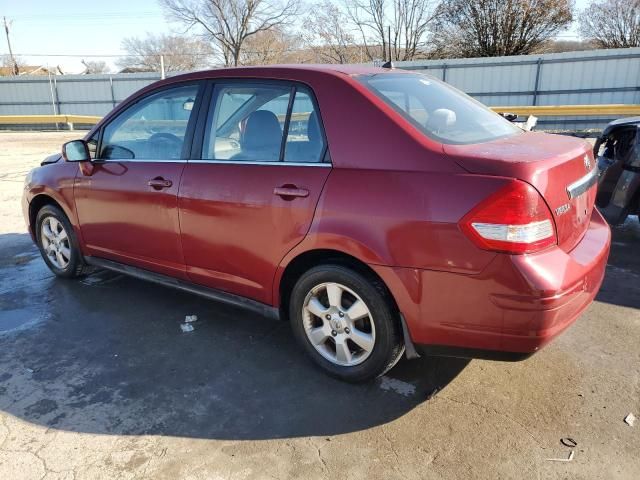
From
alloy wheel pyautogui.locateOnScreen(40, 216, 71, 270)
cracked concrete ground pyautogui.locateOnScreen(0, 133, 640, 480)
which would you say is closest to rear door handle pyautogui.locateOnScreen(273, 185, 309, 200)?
cracked concrete ground pyautogui.locateOnScreen(0, 133, 640, 480)

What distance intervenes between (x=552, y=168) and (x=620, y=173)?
147 inches

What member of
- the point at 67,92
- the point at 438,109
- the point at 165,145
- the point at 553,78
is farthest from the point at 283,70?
the point at 67,92

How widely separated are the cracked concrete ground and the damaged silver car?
1.72 metres

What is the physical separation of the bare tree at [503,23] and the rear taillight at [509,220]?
976 inches

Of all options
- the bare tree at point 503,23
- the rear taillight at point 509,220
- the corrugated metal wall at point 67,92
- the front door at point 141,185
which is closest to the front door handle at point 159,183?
the front door at point 141,185

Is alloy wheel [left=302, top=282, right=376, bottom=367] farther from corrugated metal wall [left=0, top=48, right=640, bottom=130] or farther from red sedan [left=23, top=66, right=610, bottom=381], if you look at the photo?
corrugated metal wall [left=0, top=48, right=640, bottom=130]

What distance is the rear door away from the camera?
9.71 ft

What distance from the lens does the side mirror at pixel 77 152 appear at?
13.8 ft

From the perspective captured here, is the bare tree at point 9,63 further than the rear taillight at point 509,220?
Yes

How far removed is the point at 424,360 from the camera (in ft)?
10.8

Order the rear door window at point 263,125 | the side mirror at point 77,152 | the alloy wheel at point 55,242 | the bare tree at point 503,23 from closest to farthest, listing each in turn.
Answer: the rear door window at point 263,125
the side mirror at point 77,152
the alloy wheel at point 55,242
the bare tree at point 503,23

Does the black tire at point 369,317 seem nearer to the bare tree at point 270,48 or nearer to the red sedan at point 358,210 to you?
the red sedan at point 358,210

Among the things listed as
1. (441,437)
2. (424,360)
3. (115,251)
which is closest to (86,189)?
(115,251)

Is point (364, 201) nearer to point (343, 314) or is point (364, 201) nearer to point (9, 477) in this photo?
point (343, 314)
